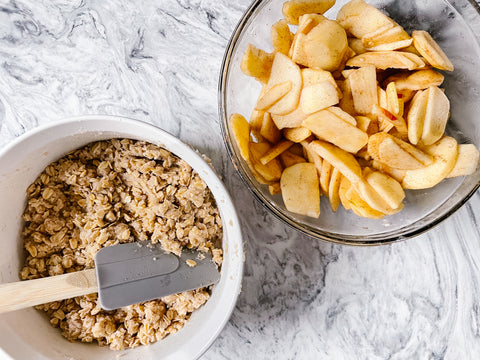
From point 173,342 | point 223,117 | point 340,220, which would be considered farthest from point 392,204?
point 173,342

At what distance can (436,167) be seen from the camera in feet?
2.49

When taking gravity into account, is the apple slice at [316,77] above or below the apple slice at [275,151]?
above

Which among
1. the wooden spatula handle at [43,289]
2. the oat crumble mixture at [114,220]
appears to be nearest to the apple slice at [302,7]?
the oat crumble mixture at [114,220]

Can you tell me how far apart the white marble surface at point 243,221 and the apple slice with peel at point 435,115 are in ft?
0.91

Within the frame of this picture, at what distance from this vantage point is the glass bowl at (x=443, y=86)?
80cm

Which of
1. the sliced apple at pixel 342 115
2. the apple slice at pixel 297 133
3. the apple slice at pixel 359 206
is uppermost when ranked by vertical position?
the sliced apple at pixel 342 115

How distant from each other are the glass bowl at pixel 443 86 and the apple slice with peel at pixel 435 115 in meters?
0.07

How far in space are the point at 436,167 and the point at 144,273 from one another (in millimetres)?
534

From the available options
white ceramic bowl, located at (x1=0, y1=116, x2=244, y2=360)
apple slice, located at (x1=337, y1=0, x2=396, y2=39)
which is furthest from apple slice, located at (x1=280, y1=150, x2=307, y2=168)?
apple slice, located at (x1=337, y1=0, x2=396, y2=39)

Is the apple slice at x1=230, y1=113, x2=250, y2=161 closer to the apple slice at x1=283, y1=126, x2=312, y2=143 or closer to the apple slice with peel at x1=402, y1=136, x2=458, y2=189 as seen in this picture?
the apple slice at x1=283, y1=126, x2=312, y2=143

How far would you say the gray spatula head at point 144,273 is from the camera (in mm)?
800

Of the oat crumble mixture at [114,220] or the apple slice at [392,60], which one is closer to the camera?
the apple slice at [392,60]

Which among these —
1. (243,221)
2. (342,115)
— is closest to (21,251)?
(243,221)

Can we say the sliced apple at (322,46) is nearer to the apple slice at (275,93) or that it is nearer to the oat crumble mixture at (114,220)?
the apple slice at (275,93)
